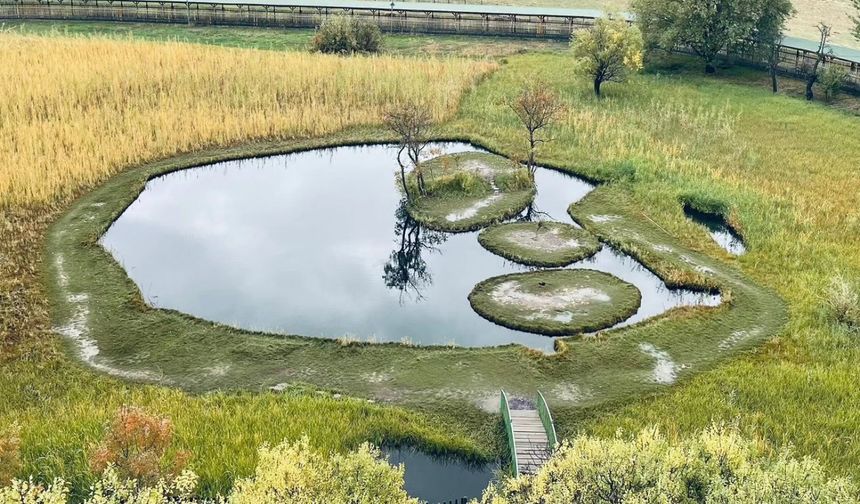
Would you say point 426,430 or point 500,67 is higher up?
point 500,67

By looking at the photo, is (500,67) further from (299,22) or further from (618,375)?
(618,375)

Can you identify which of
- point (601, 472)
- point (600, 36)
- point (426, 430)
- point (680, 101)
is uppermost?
point (600, 36)

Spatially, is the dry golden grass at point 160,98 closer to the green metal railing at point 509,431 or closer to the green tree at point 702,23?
the green tree at point 702,23

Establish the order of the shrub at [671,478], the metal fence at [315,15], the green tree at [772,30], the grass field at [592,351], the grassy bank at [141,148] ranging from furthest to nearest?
the metal fence at [315,15]
the green tree at [772,30]
the grass field at [592,351]
the grassy bank at [141,148]
the shrub at [671,478]

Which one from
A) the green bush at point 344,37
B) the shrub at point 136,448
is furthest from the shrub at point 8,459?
the green bush at point 344,37

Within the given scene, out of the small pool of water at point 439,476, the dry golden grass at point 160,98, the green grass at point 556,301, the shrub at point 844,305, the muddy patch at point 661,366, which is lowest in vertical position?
the small pool of water at point 439,476

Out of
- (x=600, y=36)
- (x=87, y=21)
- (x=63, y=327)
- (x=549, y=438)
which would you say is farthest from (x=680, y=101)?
(x=87, y=21)
